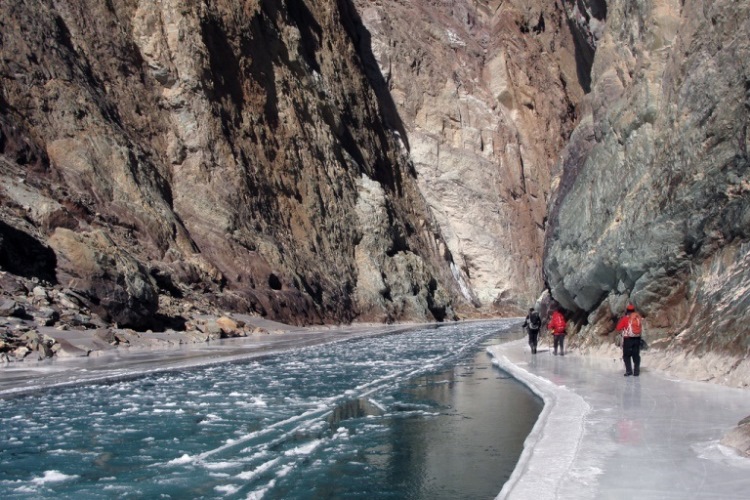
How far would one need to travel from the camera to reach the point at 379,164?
184ft

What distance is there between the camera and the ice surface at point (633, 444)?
16.3 feet

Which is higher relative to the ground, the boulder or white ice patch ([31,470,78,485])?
the boulder

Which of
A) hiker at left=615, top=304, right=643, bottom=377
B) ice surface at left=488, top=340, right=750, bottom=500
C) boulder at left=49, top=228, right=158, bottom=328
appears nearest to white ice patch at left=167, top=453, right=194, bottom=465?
ice surface at left=488, top=340, right=750, bottom=500

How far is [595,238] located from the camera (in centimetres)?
1705

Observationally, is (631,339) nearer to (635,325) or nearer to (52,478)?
(635,325)

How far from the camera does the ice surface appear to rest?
4.96m

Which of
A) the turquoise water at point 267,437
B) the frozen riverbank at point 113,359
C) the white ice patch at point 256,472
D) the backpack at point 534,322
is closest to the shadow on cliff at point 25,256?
the frozen riverbank at point 113,359

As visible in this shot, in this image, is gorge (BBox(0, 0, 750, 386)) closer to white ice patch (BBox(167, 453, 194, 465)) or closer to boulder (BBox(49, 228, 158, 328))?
boulder (BBox(49, 228, 158, 328))

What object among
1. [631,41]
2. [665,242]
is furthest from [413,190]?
[665,242]

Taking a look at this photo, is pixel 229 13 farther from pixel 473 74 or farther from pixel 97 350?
pixel 473 74

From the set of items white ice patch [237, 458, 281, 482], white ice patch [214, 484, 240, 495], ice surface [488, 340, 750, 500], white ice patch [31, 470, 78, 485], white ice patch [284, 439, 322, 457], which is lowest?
white ice patch [214, 484, 240, 495]

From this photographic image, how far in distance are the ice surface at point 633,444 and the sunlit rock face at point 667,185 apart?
64.5 inches

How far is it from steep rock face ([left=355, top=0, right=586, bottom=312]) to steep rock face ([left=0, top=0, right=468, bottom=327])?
39.1 feet

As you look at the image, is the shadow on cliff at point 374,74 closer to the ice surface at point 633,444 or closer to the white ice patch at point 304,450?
the ice surface at point 633,444
